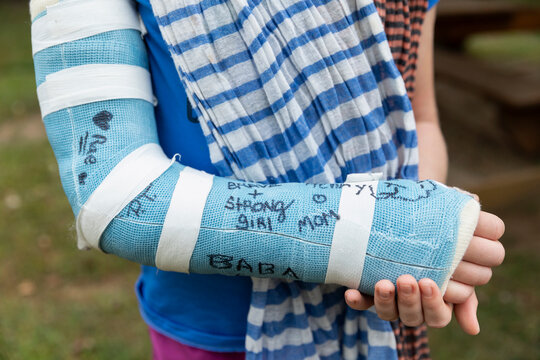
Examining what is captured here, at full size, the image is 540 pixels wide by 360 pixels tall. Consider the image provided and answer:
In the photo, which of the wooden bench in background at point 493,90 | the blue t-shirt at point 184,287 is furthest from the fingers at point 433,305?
the wooden bench in background at point 493,90

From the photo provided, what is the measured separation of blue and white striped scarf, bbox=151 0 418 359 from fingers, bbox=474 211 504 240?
0.17m

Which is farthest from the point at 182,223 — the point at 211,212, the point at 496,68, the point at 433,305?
the point at 496,68

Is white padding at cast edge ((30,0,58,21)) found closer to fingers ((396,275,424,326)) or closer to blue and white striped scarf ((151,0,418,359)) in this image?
blue and white striped scarf ((151,0,418,359))

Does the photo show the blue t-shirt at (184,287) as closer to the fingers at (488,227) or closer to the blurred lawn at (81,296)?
the fingers at (488,227)

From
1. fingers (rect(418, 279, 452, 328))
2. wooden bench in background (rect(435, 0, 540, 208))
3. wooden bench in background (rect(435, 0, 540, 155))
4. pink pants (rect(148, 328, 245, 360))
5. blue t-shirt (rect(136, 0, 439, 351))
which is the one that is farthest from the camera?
wooden bench in background (rect(435, 0, 540, 155))

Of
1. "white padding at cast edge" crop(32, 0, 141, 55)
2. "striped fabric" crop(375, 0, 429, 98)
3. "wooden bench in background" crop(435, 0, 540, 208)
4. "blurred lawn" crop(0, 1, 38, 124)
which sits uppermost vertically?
"white padding at cast edge" crop(32, 0, 141, 55)

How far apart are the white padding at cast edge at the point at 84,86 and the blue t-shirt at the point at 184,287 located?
0.10 metres

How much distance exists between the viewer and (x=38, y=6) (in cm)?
80

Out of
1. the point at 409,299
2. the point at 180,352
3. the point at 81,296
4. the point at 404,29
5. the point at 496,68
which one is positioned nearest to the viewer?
the point at 409,299

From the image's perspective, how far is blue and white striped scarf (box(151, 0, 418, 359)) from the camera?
0.81 meters

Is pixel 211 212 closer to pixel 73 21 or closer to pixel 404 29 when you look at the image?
pixel 73 21

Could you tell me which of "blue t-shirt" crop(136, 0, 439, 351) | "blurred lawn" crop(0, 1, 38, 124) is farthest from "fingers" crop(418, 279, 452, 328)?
"blurred lawn" crop(0, 1, 38, 124)

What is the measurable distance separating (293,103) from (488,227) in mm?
363

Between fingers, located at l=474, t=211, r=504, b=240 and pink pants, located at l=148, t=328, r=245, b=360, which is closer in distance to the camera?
fingers, located at l=474, t=211, r=504, b=240
